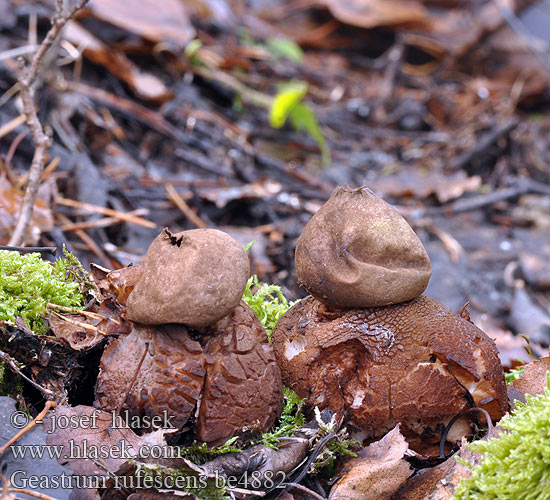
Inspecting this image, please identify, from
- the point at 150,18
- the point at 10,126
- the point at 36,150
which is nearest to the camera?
the point at 36,150

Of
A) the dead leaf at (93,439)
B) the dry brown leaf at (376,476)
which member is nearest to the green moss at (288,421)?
the dry brown leaf at (376,476)

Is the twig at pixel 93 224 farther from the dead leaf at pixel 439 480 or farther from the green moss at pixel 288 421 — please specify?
the dead leaf at pixel 439 480

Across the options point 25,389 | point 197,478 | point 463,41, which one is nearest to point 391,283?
point 197,478

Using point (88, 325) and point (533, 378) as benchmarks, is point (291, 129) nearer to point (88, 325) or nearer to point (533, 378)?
point (533, 378)

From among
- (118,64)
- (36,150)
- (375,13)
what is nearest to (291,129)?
(118,64)

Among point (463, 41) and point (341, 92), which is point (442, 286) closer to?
point (341, 92)
